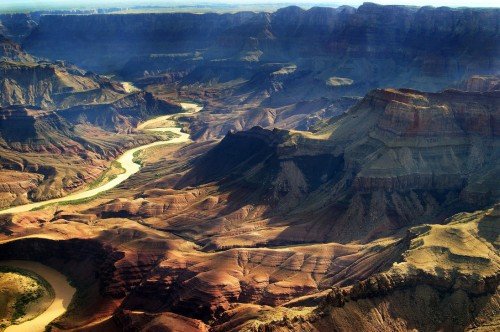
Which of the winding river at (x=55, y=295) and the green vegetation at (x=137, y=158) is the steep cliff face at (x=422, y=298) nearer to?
the winding river at (x=55, y=295)

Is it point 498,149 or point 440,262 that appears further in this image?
point 498,149

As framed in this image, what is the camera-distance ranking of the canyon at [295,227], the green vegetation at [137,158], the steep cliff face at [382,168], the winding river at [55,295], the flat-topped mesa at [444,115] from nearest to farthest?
the canyon at [295,227] < the winding river at [55,295] < the steep cliff face at [382,168] < the flat-topped mesa at [444,115] < the green vegetation at [137,158]

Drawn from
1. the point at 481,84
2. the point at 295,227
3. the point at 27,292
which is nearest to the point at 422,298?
the point at 295,227

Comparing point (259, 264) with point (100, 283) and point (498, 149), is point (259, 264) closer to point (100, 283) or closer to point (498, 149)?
point (100, 283)

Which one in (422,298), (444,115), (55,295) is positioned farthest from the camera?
(444,115)

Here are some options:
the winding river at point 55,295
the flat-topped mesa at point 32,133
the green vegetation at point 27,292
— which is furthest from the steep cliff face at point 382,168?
the flat-topped mesa at point 32,133

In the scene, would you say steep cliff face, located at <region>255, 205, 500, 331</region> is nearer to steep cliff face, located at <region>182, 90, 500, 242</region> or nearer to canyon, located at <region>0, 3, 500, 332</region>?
canyon, located at <region>0, 3, 500, 332</region>

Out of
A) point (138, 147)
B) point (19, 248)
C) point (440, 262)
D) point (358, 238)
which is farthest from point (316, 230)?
point (138, 147)

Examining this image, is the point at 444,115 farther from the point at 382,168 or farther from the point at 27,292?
the point at 27,292

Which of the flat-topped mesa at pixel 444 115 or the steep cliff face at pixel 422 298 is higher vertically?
the flat-topped mesa at pixel 444 115
